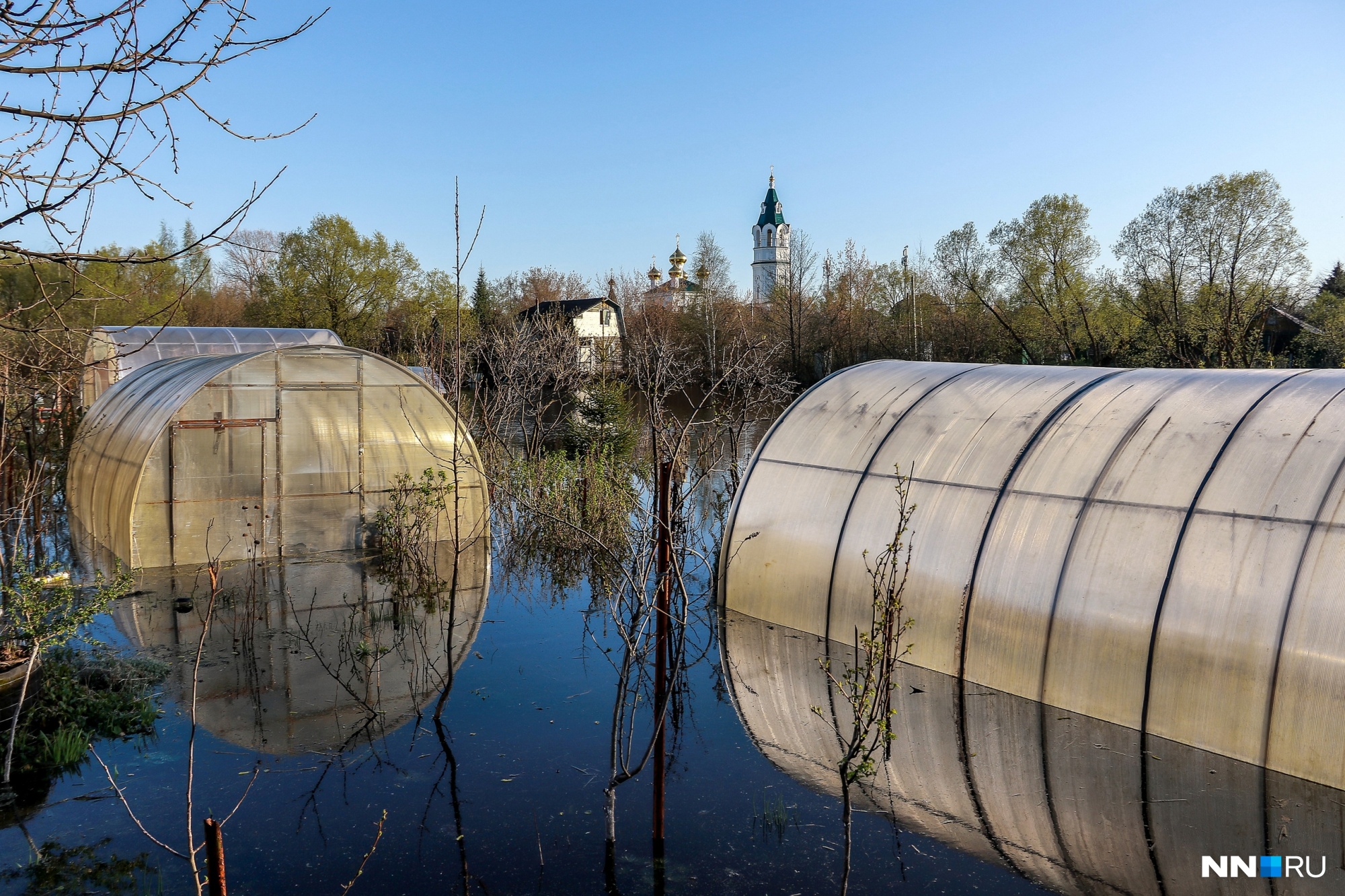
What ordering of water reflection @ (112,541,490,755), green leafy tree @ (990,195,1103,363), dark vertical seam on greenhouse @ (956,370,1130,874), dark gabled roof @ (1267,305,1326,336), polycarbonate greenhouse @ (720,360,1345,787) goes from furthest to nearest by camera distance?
green leafy tree @ (990,195,1103,363) < dark gabled roof @ (1267,305,1326,336) < water reflection @ (112,541,490,755) < dark vertical seam on greenhouse @ (956,370,1130,874) < polycarbonate greenhouse @ (720,360,1345,787)

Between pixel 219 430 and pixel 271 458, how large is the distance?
822mm

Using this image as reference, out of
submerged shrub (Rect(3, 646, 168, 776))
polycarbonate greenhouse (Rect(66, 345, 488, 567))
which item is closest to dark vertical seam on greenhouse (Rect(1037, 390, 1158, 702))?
submerged shrub (Rect(3, 646, 168, 776))

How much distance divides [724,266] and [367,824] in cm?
5597

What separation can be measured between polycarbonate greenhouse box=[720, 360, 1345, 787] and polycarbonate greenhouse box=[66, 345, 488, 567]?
19.3ft

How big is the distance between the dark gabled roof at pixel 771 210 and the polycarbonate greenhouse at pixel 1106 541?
81551mm

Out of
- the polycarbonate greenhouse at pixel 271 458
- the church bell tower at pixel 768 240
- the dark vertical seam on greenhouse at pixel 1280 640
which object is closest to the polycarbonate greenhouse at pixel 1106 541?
the dark vertical seam on greenhouse at pixel 1280 640

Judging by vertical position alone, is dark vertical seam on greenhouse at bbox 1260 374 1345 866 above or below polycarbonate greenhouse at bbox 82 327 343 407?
below

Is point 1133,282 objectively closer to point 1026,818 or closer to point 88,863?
point 1026,818

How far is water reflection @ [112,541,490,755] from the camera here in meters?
8.06

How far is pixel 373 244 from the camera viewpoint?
4531 cm

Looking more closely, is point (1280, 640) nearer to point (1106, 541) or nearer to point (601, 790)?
point (1106, 541)

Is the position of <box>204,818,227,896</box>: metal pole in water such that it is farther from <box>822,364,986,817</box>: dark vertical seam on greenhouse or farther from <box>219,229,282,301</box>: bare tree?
<box>219,229,282,301</box>: bare tree

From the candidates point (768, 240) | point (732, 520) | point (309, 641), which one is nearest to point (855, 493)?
point (732, 520)

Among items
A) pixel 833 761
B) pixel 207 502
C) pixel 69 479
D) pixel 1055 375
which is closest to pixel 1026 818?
pixel 833 761
